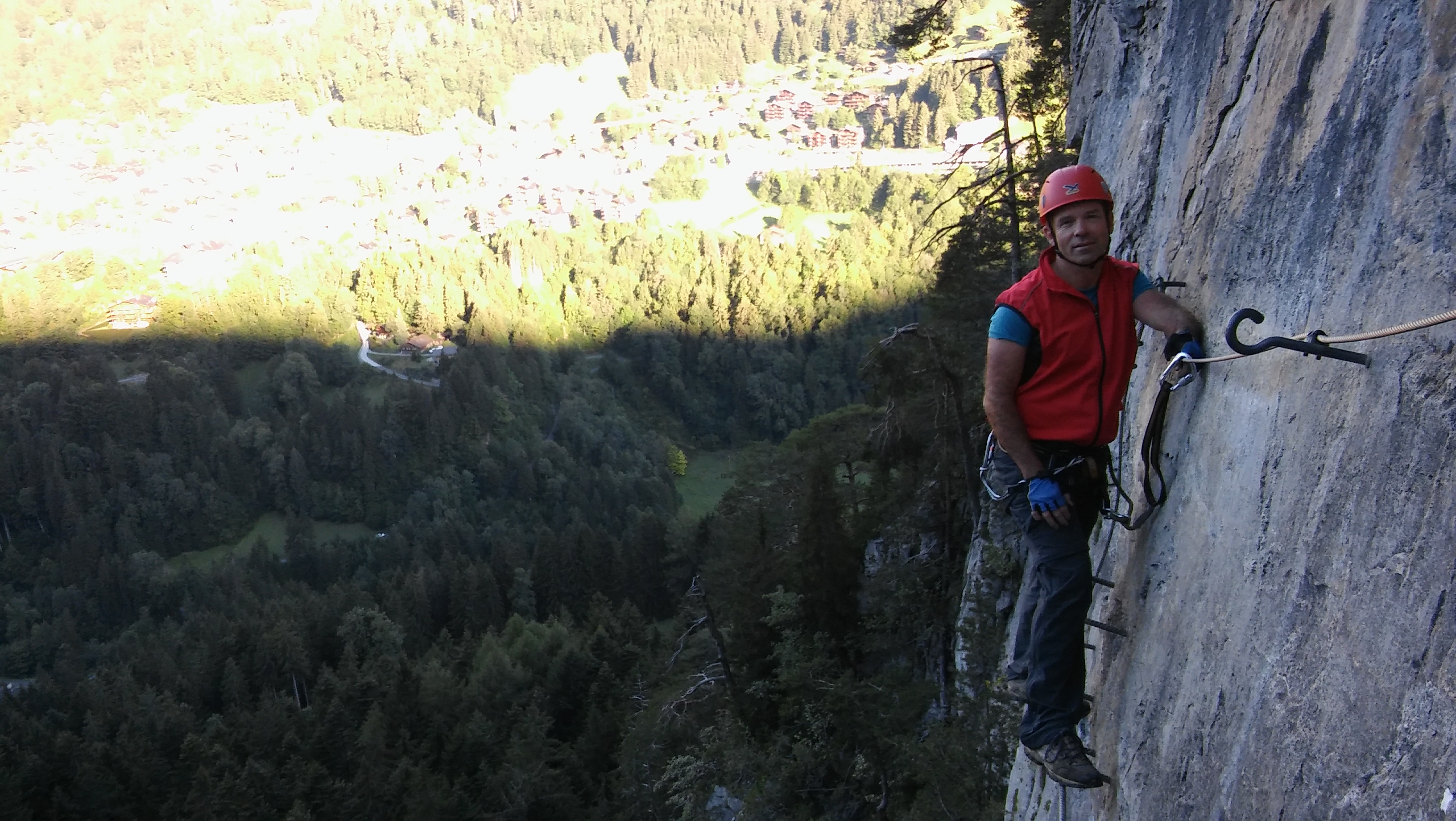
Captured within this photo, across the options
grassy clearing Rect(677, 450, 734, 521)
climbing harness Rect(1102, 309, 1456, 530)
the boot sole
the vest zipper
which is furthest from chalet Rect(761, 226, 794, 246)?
the boot sole

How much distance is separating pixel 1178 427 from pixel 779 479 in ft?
75.9

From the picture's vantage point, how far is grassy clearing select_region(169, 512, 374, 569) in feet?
249

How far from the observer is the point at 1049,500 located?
420 centimetres

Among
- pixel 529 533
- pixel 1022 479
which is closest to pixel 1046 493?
pixel 1022 479

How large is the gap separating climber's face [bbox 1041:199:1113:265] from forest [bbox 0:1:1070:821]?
30.8ft

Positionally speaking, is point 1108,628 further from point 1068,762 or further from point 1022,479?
point 1022,479

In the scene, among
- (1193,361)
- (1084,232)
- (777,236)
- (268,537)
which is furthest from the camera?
(777,236)

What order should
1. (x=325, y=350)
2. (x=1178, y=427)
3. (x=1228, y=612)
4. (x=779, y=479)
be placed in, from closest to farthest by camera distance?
(x=1228, y=612)
(x=1178, y=427)
(x=779, y=479)
(x=325, y=350)

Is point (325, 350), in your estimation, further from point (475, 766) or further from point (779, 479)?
point (779, 479)

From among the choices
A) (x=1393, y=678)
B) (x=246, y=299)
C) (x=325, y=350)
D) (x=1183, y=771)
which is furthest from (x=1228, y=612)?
(x=246, y=299)

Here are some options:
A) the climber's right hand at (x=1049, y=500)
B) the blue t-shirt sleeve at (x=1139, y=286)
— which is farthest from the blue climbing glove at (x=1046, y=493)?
the blue t-shirt sleeve at (x=1139, y=286)

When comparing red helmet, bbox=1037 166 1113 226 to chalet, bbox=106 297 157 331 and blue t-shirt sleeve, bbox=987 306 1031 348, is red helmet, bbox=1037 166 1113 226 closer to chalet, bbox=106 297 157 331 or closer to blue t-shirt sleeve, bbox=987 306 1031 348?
blue t-shirt sleeve, bbox=987 306 1031 348

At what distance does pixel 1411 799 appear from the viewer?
2.45m

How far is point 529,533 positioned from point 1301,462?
240 ft
